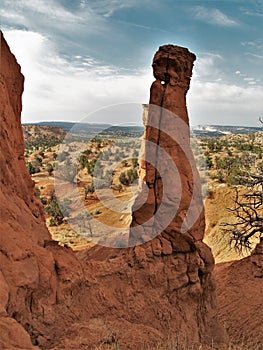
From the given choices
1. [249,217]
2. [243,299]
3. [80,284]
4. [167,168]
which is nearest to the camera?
[80,284]

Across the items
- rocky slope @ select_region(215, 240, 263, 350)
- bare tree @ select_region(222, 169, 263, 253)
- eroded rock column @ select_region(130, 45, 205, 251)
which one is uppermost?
eroded rock column @ select_region(130, 45, 205, 251)

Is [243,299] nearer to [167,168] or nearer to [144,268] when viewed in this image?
[144,268]

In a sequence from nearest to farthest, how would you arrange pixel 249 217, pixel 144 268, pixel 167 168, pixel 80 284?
pixel 80 284
pixel 144 268
pixel 167 168
pixel 249 217

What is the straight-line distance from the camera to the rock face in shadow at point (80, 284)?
5.14 meters

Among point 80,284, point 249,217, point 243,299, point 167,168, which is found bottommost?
point 243,299

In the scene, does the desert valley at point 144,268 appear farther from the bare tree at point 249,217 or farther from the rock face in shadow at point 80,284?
the bare tree at point 249,217

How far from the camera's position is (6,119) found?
6.66m

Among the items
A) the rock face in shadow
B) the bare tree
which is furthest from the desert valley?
the bare tree

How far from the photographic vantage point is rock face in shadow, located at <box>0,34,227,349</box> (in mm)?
5145

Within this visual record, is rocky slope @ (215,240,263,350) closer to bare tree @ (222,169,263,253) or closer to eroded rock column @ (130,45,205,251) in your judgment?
bare tree @ (222,169,263,253)

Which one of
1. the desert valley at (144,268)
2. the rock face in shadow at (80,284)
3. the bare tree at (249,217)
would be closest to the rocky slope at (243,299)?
the desert valley at (144,268)

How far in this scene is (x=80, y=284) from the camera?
22.4 ft

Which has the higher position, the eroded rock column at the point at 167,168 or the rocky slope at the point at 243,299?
the eroded rock column at the point at 167,168

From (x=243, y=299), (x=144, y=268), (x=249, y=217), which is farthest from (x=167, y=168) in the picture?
(x=249, y=217)
